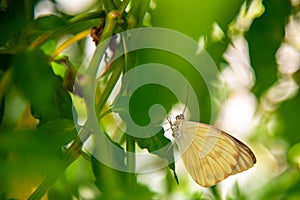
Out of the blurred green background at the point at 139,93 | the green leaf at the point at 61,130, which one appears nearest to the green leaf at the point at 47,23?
the blurred green background at the point at 139,93

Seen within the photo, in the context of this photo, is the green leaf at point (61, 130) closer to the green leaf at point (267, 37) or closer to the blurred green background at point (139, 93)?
the blurred green background at point (139, 93)

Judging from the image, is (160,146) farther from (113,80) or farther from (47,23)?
(47,23)

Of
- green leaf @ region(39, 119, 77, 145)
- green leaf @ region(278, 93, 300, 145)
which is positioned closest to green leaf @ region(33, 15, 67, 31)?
green leaf @ region(39, 119, 77, 145)

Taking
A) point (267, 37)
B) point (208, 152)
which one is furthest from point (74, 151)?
point (267, 37)

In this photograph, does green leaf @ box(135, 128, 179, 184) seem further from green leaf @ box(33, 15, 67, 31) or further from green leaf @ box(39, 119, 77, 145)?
green leaf @ box(33, 15, 67, 31)

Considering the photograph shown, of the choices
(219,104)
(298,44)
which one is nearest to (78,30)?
(219,104)

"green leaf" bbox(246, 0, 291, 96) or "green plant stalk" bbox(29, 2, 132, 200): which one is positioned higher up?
"green leaf" bbox(246, 0, 291, 96)

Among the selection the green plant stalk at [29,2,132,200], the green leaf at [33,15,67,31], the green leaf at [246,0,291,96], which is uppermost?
the green leaf at [246,0,291,96]
